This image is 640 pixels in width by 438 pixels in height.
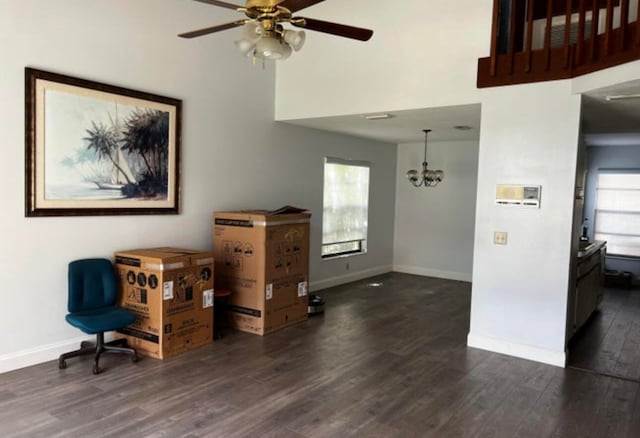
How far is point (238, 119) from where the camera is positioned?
5.43 meters

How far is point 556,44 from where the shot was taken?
14.6 feet

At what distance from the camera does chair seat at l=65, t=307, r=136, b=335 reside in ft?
11.8

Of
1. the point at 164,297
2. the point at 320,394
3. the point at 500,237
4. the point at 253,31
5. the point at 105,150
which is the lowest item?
the point at 320,394

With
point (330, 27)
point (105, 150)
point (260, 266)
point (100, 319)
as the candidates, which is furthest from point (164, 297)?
point (330, 27)

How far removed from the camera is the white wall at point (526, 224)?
4043mm

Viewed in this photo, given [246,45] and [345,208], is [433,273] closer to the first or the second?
[345,208]

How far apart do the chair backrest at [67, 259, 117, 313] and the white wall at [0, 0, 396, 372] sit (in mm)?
153

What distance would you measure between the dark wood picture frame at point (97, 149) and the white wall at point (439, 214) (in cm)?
494

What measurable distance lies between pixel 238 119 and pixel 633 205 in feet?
23.8

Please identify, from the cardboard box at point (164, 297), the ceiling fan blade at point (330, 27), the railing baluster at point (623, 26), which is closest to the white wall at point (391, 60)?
the railing baluster at point (623, 26)

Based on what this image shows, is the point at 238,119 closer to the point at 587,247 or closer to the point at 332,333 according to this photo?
the point at 332,333

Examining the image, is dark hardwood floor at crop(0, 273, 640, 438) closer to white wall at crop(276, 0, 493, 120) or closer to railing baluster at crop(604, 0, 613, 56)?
white wall at crop(276, 0, 493, 120)

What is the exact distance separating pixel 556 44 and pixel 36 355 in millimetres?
5393

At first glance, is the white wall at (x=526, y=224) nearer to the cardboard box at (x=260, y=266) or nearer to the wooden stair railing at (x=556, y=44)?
the wooden stair railing at (x=556, y=44)
